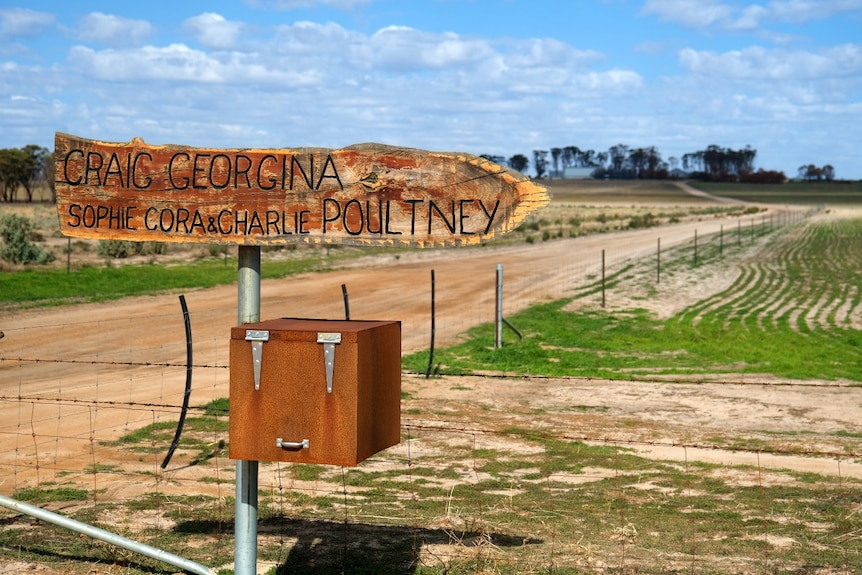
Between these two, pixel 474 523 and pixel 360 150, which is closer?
pixel 360 150

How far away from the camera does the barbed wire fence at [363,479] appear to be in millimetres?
7680

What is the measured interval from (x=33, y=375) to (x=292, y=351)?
1294cm

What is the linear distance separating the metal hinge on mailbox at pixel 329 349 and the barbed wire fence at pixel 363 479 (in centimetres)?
225

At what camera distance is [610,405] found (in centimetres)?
1525

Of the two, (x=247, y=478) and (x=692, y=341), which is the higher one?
(x=247, y=478)

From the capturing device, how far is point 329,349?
538 centimetres

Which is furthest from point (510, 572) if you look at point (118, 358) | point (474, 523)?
point (118, 358)

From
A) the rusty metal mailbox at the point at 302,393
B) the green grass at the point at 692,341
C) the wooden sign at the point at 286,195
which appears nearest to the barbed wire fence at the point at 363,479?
the rusty metal mailbox at the point at 302,393

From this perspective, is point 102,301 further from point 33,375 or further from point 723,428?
point 723,428

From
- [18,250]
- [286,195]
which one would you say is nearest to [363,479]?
[286,195]

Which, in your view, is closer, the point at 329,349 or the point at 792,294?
the point at 329,349

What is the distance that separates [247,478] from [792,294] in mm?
29134

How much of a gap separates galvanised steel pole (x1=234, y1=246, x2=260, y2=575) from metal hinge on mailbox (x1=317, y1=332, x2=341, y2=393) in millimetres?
579

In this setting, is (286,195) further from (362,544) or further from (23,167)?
(23,167)
